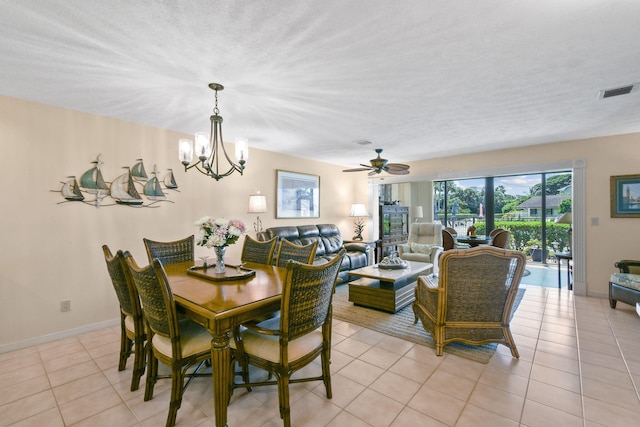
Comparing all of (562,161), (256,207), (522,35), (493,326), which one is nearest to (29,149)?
(256,207)

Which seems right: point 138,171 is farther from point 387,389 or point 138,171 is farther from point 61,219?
point 387,389

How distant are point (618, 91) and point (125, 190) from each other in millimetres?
5303

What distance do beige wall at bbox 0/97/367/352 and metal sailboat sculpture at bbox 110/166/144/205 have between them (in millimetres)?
74

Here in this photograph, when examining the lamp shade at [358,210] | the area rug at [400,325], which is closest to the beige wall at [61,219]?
the area rug at [400,325]

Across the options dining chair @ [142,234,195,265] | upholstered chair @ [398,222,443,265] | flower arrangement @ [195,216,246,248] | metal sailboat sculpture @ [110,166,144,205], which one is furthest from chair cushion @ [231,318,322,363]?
upholstered chair @ [398,222,443,265]

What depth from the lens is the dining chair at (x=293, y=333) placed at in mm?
1624

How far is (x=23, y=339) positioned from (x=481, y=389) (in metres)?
4.23

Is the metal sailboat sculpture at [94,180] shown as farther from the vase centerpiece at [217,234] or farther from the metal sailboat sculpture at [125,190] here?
the vase centerpiece at [217,234]

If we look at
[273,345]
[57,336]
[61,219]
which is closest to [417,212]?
[273,345]

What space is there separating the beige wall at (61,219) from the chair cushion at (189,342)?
6.38ft

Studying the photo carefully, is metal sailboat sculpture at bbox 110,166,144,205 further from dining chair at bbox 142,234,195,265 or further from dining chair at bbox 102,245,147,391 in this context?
dining chair at bbox 102,245,147,391

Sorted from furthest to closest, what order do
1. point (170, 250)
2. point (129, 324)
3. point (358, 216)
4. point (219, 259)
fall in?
point (358, 216) → point (170, 250) → point (219, 259) → point (129, 324)

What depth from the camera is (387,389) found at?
6.91ft

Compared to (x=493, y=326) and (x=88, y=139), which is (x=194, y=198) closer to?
(x=88, y=139)
